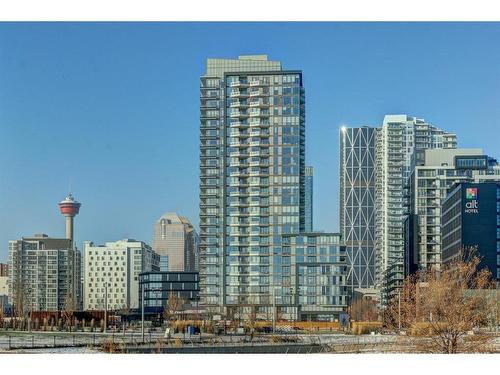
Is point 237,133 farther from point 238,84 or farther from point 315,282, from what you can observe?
point 315,282

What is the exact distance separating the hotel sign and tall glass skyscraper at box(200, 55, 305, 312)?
62.7 ft

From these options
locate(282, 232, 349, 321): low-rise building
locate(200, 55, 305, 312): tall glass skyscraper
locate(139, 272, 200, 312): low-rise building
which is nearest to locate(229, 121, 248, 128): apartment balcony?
locate(200, 55, 305, 312): tall glass skyscraper

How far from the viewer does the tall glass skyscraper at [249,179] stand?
11900 centimetres

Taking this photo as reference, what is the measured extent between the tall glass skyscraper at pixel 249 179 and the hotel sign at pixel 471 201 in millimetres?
19100

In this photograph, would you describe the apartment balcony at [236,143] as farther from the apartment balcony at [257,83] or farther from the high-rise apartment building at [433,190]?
the high-rise apartment building at [433,190]

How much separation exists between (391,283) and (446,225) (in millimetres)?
31926

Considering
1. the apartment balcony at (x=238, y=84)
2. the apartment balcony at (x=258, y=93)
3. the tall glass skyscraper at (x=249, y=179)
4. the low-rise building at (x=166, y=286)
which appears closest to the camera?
the tall glass skyscraper at (x=249, y=179)

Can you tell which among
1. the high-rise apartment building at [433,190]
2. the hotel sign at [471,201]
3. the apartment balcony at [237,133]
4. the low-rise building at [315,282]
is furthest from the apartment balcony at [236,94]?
the high-rise apartment building at [433,190]

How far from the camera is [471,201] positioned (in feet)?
385

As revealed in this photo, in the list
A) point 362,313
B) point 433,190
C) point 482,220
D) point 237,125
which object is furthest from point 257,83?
point 362,313

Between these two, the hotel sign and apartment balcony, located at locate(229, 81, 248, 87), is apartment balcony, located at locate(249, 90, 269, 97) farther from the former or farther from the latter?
the hotel sign

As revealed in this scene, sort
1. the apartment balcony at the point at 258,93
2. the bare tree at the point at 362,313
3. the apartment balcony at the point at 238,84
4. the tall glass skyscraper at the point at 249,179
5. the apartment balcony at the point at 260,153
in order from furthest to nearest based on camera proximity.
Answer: the bare tree at the point at 362,313 < the apartment balcony at the point at 238,84 < the apartment balcony at the point at 258,93 < the apartment balcony at the point at 260,153 < the tall glass skyscraper at the point at 249,179

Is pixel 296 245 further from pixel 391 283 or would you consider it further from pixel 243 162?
pixel 391 283

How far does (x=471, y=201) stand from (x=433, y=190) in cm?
2154
